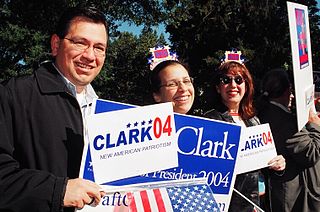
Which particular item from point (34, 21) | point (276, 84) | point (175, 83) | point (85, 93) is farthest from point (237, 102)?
point (34, 21)

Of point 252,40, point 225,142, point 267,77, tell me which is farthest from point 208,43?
point 225,142

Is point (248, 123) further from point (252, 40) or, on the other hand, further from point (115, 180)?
point (252, 40)

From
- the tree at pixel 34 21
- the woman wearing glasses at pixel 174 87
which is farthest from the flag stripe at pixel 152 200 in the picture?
the tree at pixel 34 21

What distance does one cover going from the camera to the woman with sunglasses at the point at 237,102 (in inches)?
138

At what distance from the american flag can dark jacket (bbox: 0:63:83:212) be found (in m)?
0.35

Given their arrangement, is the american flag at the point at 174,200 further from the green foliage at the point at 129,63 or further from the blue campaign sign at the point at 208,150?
the green foliage at the point at 129,63

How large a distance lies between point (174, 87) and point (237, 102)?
67 centimetres

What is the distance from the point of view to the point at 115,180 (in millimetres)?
2176

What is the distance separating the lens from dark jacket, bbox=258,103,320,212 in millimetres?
4383

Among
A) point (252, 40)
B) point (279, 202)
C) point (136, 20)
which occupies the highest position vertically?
point (252, 40)

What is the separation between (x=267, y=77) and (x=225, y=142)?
2.23 meters

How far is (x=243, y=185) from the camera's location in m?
3.42

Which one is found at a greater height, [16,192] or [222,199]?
[16,192]

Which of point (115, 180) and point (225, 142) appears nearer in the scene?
point (115, 180)
